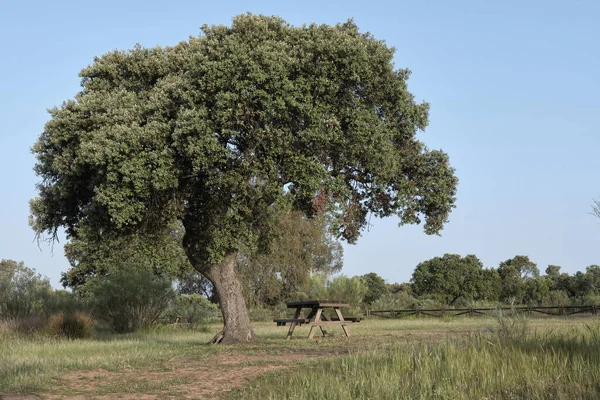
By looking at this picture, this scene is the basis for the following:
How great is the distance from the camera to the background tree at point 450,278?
69062mm

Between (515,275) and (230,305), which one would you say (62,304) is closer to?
(230,305)

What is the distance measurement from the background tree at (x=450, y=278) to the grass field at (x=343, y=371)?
57.2 metres

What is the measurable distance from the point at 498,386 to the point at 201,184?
1217 cm

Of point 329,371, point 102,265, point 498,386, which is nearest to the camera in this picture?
point 498,386

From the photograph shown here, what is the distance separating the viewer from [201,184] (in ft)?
57.7

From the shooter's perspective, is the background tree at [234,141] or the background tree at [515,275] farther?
the background tree at [515,275]

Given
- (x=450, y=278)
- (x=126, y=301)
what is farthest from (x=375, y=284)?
(x=126, y=301)

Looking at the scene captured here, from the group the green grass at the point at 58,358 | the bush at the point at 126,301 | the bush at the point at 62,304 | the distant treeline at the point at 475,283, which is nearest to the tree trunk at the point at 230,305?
the green grass at the point at 58,358

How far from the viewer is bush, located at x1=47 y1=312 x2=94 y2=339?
65.3 ft

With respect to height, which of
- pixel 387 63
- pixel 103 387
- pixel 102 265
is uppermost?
pixel 387 63

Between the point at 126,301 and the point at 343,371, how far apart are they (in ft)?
56.5

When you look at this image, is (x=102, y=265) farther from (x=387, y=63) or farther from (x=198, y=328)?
(x=387, y=63)

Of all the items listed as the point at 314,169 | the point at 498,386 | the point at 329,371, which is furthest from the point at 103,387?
the point at 314,169

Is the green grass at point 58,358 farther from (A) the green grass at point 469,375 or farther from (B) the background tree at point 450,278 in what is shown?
(B) the background tree at point 450,278
